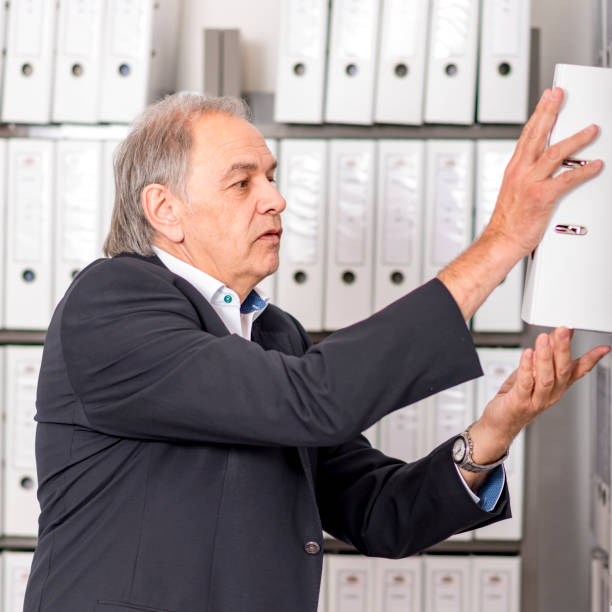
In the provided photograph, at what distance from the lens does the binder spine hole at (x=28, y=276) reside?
188 centimetres

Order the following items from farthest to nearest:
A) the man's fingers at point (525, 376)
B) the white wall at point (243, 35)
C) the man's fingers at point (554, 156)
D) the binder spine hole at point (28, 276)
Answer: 1. the white wall at point (243, 35)
2. the binder spine hole at point (28, 276)
3. the man's fingers at point (525, 376)
4. the man's fingers at point (554, 156)

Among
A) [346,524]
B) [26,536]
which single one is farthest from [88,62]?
[346,524]

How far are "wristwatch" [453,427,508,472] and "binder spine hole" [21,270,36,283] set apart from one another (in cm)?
108

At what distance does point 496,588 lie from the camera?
72.9 inches

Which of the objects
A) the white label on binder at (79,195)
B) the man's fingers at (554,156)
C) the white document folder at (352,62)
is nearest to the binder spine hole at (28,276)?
the white label on binder at (79,195)

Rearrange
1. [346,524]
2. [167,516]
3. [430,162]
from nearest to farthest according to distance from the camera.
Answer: [167,516], [346,524], [430,162]

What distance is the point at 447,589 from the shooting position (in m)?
1.86

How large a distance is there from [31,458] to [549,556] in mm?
1261

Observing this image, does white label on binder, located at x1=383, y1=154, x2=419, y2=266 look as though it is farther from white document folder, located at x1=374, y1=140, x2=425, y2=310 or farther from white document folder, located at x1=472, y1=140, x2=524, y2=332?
white document folder, located at x1=472, y1=140, x2=524, y2=332

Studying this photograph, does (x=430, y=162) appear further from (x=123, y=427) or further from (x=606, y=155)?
(x=123, y=427)

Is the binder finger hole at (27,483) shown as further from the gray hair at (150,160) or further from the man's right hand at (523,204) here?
the man's right hand at (523,204)

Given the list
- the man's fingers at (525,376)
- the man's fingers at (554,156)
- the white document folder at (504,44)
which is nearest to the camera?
the man's fingers at (554,156)

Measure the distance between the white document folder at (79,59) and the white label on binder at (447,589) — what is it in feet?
3.95

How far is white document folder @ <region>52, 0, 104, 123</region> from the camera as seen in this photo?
1873 millimetres
